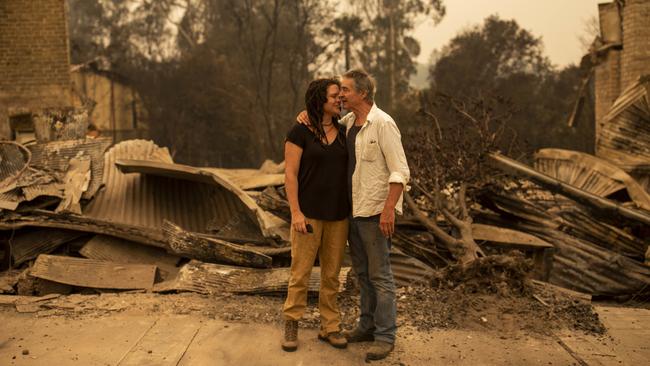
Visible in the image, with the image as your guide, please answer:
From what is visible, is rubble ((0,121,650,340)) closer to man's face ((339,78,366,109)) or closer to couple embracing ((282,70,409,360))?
couple embracing ((282,70,409,360))

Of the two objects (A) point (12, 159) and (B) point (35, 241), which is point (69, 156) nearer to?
(A) point (12, 159)

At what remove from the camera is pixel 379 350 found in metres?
4.52

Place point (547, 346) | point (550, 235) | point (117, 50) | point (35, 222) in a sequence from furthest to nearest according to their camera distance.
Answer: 1. point (117, 50)
2. point (550, 235)
3. point (35, 222)
4. point (547, 346)

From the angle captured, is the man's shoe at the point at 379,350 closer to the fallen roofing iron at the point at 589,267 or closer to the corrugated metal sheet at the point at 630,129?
the fallen roofing iron at the point at 589,267

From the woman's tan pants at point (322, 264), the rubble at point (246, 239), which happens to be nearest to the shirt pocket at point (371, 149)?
the woman's tan pants at point (322, 264)

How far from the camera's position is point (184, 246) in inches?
245

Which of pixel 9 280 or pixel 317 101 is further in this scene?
pixel 9 280

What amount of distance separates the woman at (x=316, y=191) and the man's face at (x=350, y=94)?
44 millimetres

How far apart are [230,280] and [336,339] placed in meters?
1.60

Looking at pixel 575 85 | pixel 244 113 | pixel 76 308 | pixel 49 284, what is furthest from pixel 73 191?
pixel 575 85

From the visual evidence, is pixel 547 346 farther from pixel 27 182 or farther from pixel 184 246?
pixel 27 182

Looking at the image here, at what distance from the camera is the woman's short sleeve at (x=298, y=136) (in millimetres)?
4496

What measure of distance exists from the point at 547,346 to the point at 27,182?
210 inches

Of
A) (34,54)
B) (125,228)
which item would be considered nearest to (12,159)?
(125,228)
